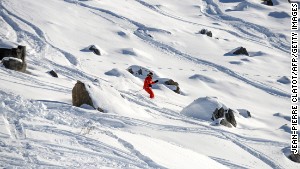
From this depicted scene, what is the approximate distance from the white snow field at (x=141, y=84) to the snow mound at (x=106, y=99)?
42mm

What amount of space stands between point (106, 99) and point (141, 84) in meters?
8.17

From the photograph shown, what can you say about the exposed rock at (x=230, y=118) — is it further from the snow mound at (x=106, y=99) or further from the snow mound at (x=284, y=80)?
the snow mound at (x=284, y=80)

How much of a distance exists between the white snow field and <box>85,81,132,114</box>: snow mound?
0.14 feet

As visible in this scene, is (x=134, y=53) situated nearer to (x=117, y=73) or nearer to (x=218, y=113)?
(x=117, y=73)

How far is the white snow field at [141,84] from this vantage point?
6715mm

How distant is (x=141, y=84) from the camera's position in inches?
748

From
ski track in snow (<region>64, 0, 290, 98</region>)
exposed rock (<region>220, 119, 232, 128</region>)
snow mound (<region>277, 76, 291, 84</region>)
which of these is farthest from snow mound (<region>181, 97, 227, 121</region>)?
snow mound (<region>277, 76, 291, 84</region>)

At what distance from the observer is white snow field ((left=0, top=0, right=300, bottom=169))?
6.71 m

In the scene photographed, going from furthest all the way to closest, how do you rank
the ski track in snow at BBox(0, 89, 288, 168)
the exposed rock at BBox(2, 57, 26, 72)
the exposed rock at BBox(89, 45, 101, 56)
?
the exposed rock at BBox(89, 45, 101, 56)
the exposed rock at BBox(2, 57, 26, 72)
the ski track in snow at BBox(0, 89, 288, 168)

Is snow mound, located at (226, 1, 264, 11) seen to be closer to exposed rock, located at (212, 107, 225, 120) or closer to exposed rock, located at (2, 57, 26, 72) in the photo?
exposed rock, located at (212, 107, 225, 120)

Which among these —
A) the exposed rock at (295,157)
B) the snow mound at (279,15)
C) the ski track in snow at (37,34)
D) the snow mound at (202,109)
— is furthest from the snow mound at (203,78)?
the snow mound at (279,15)

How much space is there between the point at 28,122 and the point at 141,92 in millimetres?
10017

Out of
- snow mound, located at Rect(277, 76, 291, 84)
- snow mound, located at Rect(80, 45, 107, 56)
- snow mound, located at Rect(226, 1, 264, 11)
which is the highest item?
snow mound, located at Rect(80, 45, 107, 56)

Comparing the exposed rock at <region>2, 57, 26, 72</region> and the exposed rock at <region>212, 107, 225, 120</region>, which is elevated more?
the exposed rock at <region>2, 57, 26, 72</region>
